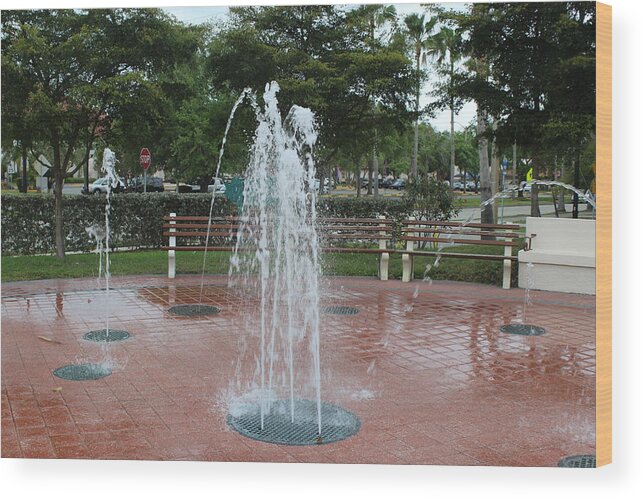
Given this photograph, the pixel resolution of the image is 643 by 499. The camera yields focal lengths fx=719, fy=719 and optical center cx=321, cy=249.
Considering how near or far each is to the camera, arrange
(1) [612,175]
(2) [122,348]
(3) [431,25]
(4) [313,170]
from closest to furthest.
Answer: (1) [612,175], (2) [122,348], (3) [431,25], (4) [313,170]

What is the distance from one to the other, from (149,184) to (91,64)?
5.86 feet

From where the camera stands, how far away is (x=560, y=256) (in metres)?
7.71

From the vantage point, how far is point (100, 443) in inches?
147

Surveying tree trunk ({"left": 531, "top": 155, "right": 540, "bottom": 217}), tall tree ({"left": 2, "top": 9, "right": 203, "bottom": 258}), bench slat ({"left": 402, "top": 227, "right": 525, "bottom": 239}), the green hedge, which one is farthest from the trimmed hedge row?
tree trunk ({"left": 531, "top": 155, "right": 540, "bottom": 217})

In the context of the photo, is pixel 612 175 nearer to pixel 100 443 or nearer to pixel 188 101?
pixel 100 443

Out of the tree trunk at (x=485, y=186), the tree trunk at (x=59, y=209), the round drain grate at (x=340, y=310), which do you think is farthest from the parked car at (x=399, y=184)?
the tree trunk at (x=59, y=209)

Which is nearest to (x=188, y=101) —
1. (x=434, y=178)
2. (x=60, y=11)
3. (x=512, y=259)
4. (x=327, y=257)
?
(x=60, y=11)

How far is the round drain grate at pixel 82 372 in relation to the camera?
4727mm

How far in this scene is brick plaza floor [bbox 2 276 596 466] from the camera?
3.72m

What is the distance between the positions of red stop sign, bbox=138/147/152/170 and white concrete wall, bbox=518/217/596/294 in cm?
424

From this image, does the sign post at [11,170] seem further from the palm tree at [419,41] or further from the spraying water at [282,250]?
the palm tree at [419,41]

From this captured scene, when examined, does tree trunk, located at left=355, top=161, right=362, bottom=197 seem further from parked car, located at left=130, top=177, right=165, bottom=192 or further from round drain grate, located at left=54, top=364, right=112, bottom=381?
round drain grate, located at left=54, top=364, right=112, bottom=381

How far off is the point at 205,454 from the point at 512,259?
17.5 ft

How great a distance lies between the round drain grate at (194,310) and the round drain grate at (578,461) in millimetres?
3888
